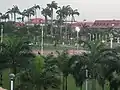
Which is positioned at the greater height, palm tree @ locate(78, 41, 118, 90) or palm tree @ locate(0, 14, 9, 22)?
palm tree @ locate(0, 14, 9, 22)

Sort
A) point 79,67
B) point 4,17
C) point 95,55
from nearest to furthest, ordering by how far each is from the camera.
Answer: point 95,55, point 79,67, point 4,17

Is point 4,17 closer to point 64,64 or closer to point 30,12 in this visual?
point 30,12

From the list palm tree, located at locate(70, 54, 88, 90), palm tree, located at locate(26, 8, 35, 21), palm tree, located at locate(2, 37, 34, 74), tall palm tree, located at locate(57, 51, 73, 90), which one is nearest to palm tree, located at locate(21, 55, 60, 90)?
palm tree, located at locate(70, 54, 88, 90)

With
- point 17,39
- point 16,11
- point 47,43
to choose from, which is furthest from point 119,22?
point 17,39

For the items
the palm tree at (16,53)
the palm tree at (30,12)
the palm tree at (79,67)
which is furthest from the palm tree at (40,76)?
the palm tree at (30,12)

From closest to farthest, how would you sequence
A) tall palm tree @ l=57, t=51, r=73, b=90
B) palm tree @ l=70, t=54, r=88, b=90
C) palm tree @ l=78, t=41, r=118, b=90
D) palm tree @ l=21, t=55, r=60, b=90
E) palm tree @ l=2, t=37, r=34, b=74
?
palm tree @ l=21, t=55, r=60, b=90 → palm tree @ l=78, t=41, r=118, b=90 → palm tree @ l=70, t=54, r=88, b=90 → tall palm tree @ l=57, t=51, r=73, b=90 → palm tree @ l=2, t=37, r=34, b=74

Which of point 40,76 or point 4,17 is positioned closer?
point 40,76

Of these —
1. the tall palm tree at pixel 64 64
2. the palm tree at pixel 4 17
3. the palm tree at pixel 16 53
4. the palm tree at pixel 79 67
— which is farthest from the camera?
the palm tree at pixel 4 17

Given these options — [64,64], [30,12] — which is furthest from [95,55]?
[30,12]

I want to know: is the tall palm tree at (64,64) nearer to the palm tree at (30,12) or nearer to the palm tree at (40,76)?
the palm tree at (40,76)

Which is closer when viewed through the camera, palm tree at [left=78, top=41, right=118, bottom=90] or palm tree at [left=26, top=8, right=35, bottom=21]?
palm tree at [left=78, top=41, right=118, bottom=90]

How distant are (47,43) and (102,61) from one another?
45.1 metres

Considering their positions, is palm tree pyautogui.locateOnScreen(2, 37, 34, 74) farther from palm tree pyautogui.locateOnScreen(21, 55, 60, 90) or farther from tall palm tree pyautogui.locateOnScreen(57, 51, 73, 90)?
palm tree pyautogui.locateOnScreen(21, 55, 60, 90)

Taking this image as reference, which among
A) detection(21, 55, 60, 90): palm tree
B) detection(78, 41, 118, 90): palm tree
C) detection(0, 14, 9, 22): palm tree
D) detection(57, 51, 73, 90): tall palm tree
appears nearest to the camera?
detection(21, 55, 60, 90): palm tree
